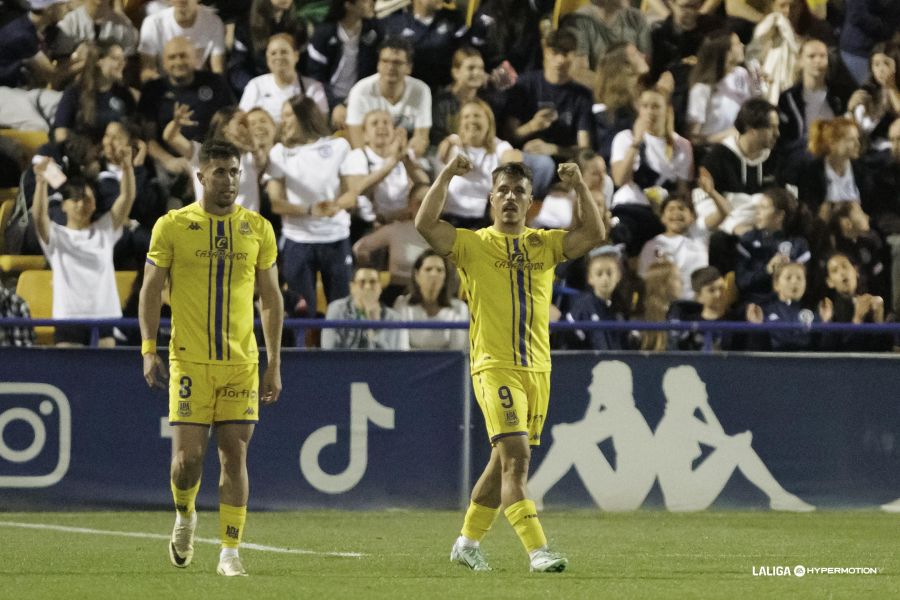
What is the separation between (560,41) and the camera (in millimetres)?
14859

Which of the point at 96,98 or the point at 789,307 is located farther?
the point at 96,98

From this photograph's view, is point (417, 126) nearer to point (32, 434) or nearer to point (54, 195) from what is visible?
point (54, 195)

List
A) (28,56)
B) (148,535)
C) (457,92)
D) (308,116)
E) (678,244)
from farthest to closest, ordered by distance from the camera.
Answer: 1. (457,92)
2. (28,56)
3. (678,244)
4. (308,116)
5. (148,535)

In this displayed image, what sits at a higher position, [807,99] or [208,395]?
[807,99]

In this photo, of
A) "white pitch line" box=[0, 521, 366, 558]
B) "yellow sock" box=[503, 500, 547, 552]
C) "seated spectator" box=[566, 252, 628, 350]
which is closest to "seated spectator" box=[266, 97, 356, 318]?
"seated spectator" box=[566, 252, 628, 350]

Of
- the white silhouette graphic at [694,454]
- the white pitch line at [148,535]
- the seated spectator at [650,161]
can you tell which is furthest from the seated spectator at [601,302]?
the white pitch line at [148,535]

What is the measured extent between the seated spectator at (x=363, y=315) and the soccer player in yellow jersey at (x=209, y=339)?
4.57 meters

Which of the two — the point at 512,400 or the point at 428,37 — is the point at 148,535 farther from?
the point at 428,37

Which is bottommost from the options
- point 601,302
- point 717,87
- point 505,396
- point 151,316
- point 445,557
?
point 445,557

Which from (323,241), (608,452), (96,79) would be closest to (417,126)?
(323,241)

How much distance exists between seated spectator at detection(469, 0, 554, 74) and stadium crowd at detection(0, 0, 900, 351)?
0.02m

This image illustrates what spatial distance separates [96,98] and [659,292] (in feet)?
17.0

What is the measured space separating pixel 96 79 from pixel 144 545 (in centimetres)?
552

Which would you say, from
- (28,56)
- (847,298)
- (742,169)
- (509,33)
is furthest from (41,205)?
(847,298)
